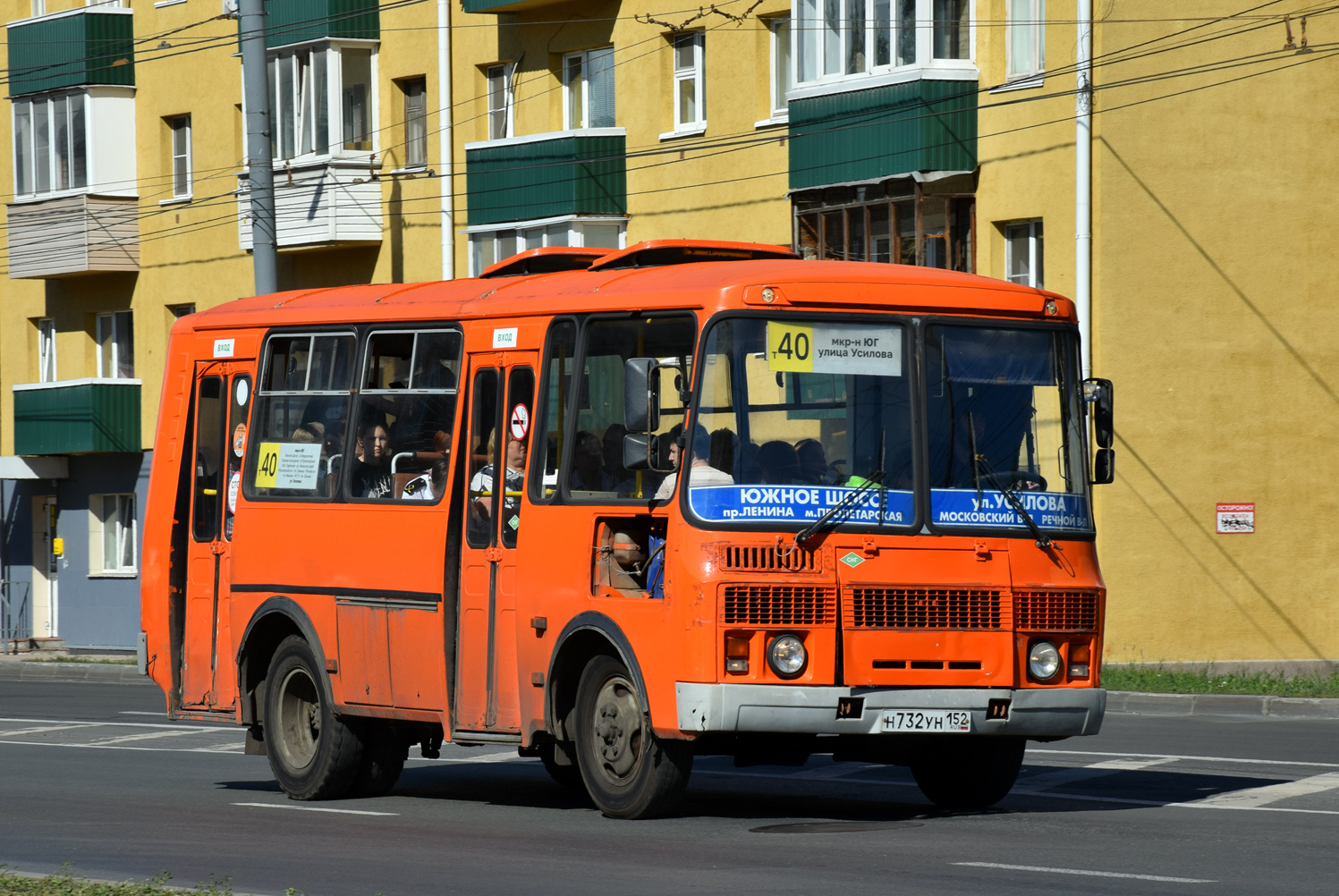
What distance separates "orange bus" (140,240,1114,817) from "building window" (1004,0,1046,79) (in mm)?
15050

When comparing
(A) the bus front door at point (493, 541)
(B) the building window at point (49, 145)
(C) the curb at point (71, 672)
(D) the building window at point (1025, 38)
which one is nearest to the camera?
(A) the bus front door at point (493, 541)

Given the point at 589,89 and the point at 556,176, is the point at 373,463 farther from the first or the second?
the point at 589,89

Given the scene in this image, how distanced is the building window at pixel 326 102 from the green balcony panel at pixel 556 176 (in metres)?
3.33

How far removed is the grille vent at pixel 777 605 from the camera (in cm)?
1120

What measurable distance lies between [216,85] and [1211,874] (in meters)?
33.0

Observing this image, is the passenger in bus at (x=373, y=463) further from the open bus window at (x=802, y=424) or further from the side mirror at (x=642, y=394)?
the open bus window at (x=802, y=424)

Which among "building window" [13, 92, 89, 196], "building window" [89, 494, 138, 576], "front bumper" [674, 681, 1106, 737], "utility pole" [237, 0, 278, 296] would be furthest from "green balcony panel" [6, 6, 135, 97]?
"front bumper" [674, 681, 1106, 737]

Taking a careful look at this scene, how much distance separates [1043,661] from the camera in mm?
11758

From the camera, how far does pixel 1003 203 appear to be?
27.8m

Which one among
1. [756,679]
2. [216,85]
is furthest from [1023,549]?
[216,85]

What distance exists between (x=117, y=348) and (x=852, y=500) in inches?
1318

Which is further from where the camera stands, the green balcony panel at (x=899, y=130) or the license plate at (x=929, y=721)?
the green balcony panel at (x=899, y=130)

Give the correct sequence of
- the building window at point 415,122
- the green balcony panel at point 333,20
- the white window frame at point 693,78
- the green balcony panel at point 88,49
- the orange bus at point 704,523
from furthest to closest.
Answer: the green balcony panel at point 88,49, the green balcony panel at point 333,20, the building window at point 415,122, the white window frame at point 693,78, the orange bus at point 704,523

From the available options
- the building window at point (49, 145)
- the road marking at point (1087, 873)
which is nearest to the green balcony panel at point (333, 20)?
the building window at point (49, 145)
